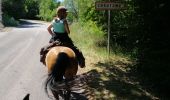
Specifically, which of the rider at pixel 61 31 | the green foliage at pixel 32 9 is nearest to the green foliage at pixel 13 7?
the green foliage at pixel 32 9

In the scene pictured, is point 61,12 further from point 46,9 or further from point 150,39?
point 46,9

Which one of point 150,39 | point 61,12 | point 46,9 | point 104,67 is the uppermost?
point 61,12

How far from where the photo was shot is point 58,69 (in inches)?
330

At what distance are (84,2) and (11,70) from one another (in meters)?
12.6

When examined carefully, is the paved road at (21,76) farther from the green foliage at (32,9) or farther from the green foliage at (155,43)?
the green foliage at (32,9)

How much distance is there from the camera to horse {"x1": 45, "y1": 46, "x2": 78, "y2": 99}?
838cm

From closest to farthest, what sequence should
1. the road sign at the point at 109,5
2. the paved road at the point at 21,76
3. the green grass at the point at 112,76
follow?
the green grass at the point at 112,76 → the paved road at the point at 21,76 → the road sign at the point at 109,5

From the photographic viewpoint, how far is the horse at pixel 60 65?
27.5ft

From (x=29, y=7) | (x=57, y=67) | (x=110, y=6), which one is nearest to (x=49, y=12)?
(x=29, y=7)

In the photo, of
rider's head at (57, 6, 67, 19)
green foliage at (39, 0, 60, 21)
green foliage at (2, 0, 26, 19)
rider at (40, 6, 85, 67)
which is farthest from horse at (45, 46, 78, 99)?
green foliage at (39, 0, 60, 21)

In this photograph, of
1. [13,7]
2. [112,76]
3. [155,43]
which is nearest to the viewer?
[155,43]

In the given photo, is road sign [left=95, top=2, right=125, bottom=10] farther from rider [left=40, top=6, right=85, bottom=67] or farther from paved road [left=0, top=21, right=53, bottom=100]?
rider [left=40, top=6, right=85, bottom=67]

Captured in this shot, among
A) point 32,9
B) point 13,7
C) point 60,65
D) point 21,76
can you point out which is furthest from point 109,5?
point 32,9

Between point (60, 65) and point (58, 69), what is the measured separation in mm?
98
